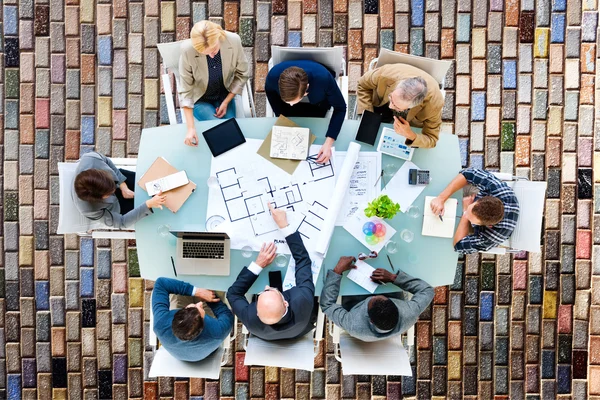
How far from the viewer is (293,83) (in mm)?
2781

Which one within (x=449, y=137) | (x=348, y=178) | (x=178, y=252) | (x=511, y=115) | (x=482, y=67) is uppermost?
(x=482, y=67)

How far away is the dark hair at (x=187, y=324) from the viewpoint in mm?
2768

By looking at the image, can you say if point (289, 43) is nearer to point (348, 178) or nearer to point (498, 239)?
point (348, 178)

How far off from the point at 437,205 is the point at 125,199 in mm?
1951

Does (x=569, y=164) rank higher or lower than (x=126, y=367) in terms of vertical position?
higher

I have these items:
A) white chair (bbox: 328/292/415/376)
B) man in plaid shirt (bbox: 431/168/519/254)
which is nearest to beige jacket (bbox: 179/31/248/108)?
man in plaid shirt (bbox: 431/168/519/254)

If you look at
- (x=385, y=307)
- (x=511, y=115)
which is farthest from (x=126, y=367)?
(x=511, y=115)

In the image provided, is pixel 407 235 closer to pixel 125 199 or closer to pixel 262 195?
pixel 262 195

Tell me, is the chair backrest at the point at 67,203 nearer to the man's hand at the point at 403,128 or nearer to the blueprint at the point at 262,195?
the blueprint at the point at 262,195

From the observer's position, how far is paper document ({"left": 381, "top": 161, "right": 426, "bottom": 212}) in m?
3.07

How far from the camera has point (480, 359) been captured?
404 centimetres

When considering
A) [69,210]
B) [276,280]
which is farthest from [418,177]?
[69,210]

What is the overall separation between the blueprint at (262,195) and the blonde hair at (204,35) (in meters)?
0.61

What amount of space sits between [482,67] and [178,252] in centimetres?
272
